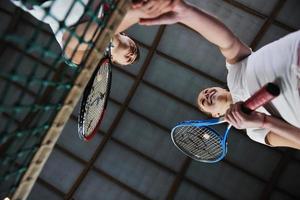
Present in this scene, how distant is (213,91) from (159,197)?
2753mm

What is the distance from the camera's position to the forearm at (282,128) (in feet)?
12.0

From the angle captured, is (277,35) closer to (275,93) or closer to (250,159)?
(250,159)

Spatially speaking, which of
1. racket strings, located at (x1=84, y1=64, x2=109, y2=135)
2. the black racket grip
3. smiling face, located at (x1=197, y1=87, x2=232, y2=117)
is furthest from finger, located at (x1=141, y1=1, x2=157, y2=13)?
smiling face, located at (x1=197, y1=87, x2=232, y2=117)

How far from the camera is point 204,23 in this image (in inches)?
122

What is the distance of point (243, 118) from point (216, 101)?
146cm

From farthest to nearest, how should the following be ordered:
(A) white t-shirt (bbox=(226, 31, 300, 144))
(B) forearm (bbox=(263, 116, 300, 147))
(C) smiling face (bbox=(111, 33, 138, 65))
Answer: (C) smiling face (bbox=(111, 33, 138, 65))
(B) forearm (bbox=(263, 116, 300, 147))
(A) white t-shirt (bbox=(226, 31, 300, 144))

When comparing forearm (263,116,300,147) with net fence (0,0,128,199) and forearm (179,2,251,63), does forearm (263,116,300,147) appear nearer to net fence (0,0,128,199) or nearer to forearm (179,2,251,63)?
forearm (179,2,251,63)

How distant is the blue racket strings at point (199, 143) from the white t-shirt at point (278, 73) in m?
1.94

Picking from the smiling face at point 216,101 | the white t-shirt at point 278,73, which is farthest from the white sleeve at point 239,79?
the smiling face at point 216,101

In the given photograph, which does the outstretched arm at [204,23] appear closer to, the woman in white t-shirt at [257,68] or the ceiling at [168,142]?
the woman in white t-shirt at [257,68]

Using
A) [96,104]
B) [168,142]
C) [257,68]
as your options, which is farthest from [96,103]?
[168,142]

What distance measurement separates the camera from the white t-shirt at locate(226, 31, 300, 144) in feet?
10.5

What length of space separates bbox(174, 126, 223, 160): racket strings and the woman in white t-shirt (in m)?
1.60

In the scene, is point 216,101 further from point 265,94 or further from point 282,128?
point 265,94
